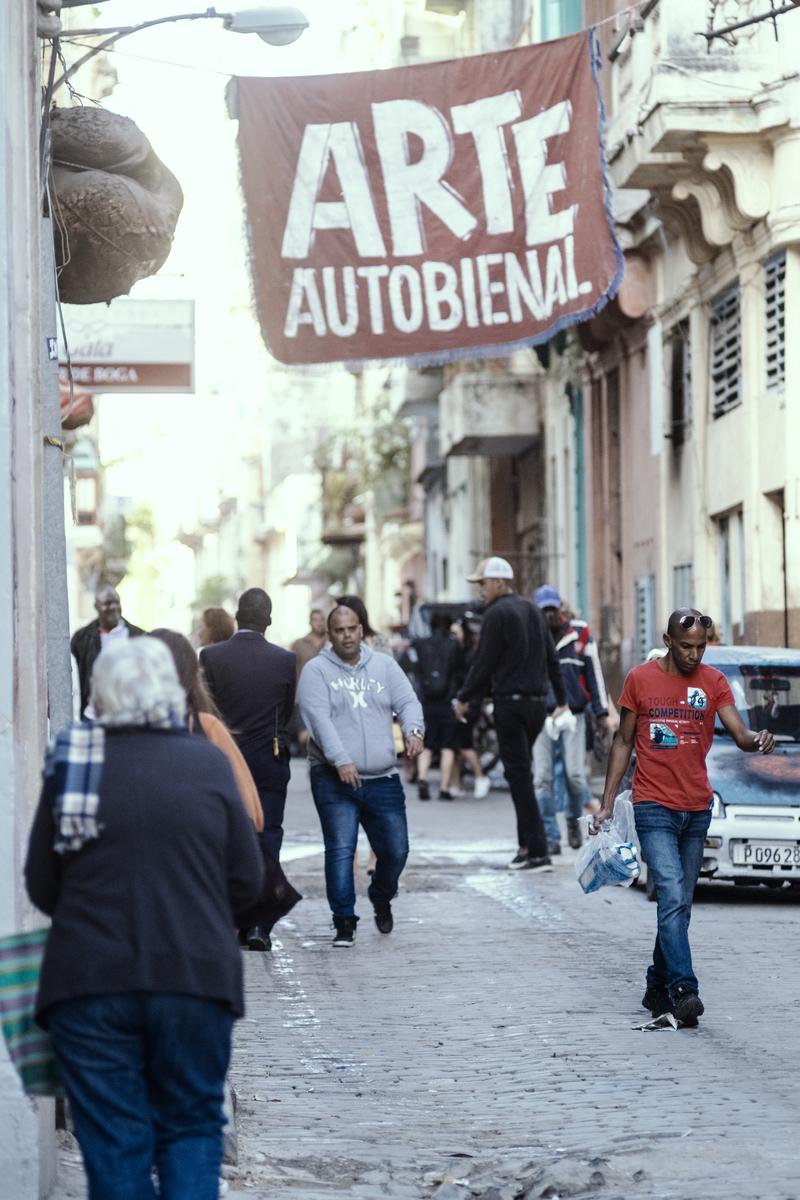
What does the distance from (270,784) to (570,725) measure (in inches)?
208

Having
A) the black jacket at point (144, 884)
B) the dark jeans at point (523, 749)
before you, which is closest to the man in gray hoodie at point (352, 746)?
the dark jeans at point (523, 749)

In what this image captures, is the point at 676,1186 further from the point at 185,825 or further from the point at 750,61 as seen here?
the point at 750,61

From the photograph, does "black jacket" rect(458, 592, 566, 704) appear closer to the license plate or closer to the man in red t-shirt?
the license plate

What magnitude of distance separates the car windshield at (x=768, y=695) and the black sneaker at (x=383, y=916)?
9.25 ft

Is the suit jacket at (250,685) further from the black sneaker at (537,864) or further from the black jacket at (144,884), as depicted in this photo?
the black jacket at (144,884)

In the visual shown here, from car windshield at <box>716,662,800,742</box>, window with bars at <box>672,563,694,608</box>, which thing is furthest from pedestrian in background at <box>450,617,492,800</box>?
car windshield at <box>716,662,800,742</box>

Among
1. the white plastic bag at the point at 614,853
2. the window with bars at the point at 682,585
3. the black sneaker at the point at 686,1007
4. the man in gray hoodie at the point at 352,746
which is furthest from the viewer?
the window with bars at the point at 682,585

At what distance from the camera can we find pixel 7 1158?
19.8 feet

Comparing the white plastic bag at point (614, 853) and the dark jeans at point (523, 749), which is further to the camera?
the dark jeans at point (523, 749)

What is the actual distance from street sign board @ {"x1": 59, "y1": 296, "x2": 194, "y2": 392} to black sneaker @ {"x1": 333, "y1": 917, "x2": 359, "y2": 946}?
12.2 meters

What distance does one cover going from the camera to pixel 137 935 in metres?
4.70

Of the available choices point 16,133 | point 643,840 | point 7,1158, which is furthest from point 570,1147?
point 16,133

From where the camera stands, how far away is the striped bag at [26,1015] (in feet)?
16.3

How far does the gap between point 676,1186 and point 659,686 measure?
3.40 metres
